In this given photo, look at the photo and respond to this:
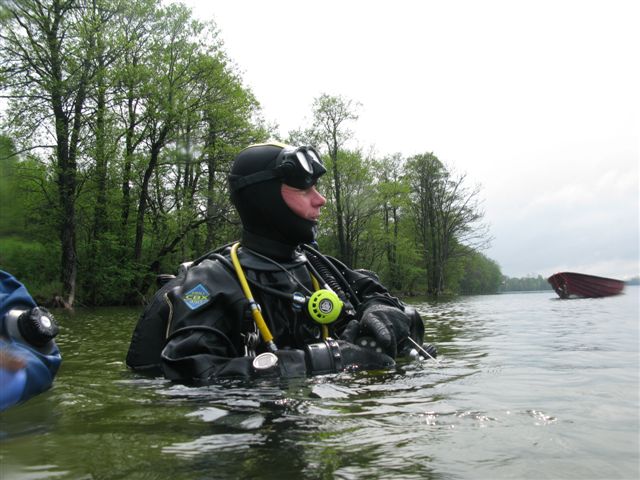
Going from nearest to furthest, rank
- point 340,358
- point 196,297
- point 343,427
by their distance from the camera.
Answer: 1. point 343,427
2. point 340,358
3. point 196,297

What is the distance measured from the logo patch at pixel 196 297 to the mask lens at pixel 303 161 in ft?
3.86

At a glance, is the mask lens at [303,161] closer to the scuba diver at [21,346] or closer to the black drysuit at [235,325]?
the black drysuit at [235,325]

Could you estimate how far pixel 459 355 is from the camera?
5.02 metres

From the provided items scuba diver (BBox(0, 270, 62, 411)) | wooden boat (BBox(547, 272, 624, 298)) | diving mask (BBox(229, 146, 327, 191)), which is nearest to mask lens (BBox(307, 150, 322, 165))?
diving mask (BBox(229, 146, 327, 191))

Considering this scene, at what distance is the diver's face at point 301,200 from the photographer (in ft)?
12.5

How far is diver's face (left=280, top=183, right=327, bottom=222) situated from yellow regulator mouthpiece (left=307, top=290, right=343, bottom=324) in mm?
718

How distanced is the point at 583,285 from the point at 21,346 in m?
29.9

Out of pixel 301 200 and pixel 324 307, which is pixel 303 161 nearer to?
pixel 301 200

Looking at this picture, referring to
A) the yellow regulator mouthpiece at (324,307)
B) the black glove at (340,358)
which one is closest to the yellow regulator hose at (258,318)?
the black glove at (340,358)

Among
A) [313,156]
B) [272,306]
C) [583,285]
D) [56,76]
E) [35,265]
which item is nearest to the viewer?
[272,306]

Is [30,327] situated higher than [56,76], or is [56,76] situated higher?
[56,76]

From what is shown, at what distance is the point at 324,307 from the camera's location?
3465 millimetres

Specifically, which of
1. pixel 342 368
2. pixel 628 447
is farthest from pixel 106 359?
pixel 628 447

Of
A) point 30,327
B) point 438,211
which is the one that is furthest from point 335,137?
point 30,327
